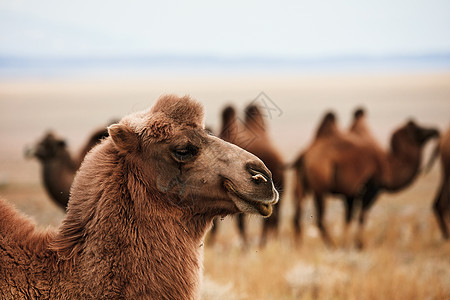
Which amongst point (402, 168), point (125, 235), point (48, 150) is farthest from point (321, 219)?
point (125, 235)

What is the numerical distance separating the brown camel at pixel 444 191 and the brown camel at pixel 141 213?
30.1 feet

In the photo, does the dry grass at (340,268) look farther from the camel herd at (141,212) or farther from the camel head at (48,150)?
the camel head at (48,150)

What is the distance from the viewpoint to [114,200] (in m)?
3.01

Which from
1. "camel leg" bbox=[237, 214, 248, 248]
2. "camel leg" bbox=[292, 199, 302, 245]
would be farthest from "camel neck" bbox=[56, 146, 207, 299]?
"camel leg" bbox=[292, 199, 302, 245]

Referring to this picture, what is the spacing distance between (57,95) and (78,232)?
4175 inches

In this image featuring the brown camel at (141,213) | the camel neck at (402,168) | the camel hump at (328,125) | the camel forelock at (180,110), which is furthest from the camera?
the camel neck at (402,168)

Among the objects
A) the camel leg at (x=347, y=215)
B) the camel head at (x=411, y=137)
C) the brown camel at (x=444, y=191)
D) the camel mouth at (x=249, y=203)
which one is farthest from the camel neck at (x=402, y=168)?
the camel mouth at (x=249, y=203)

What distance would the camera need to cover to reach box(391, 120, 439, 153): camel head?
12.6 metres

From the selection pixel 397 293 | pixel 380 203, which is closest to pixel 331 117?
pixel 397 293

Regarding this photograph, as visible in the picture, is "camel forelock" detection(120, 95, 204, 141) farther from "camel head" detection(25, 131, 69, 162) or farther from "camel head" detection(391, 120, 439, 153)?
"camel head" detection(391, 120, 439, 153)

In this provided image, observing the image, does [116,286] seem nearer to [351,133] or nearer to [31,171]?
[351,133]

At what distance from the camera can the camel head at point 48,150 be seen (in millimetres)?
9828

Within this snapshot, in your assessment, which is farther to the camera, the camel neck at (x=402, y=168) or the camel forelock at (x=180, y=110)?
the camel neck at (x=402, y=168)

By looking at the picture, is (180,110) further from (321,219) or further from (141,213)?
(321,219)
